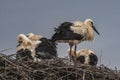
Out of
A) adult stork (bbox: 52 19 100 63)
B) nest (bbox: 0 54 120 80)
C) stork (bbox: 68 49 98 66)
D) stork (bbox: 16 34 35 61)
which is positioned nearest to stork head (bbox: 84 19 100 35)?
adult stork (bbox: 52 19 100 63)

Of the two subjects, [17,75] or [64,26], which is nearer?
[17,75]

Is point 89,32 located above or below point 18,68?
above

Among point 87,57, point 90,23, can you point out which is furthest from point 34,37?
point 90,23

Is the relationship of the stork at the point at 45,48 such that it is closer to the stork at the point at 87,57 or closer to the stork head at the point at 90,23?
the stork at the point at 87,57

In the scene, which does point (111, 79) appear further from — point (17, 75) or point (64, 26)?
point (64, 26)

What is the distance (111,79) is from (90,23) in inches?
164

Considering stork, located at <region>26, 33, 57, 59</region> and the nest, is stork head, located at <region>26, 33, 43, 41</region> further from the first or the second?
the nest

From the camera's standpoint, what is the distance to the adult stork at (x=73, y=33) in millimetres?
13258

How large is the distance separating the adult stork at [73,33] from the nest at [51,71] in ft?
7.84

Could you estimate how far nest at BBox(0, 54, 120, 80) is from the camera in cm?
969

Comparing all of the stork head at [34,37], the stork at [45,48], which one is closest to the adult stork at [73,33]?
the stork at [45,48]

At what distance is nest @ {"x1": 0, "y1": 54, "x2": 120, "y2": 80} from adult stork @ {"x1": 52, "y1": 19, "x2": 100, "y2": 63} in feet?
7.84

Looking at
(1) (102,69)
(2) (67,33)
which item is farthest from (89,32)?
(1) (102,69)

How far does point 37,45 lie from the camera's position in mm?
13516
